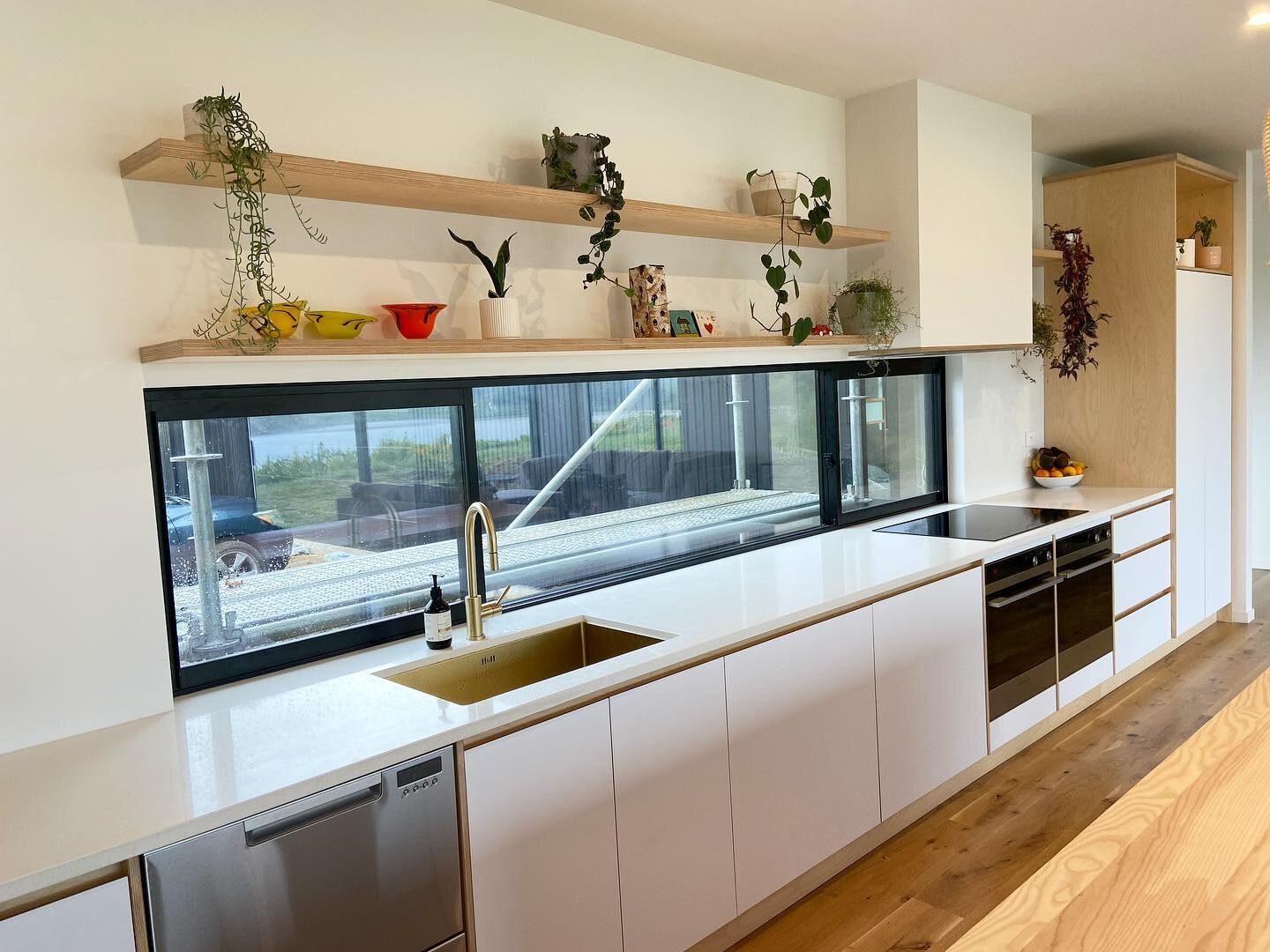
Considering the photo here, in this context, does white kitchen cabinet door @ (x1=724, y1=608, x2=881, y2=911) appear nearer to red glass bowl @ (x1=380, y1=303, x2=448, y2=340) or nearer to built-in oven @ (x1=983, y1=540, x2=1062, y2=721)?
built-in oven @ (x1=983, y1=540, x2=1062, y2=721)

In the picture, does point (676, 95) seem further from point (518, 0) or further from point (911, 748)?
point (911, 748)

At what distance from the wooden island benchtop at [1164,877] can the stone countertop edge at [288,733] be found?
1.09 m

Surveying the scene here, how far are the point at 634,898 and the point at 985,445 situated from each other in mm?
3125

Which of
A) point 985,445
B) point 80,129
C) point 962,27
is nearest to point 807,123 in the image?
point 962,27

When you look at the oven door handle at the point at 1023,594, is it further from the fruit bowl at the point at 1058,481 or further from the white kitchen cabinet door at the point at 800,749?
the fruit bowl at the point at 1058,481

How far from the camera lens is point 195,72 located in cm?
223

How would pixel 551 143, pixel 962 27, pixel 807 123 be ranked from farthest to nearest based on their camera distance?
1. pixel 807 123
2. pixel 962 27
3. pixel 551 143

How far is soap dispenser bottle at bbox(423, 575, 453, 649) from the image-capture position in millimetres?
2537

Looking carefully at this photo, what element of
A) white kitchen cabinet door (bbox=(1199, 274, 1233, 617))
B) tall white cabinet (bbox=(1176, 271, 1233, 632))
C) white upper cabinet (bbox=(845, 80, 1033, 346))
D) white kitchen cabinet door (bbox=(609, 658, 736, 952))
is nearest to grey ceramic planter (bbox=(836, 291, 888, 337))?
white upper cabinet (bbox=(845, 80, 1033, 346))

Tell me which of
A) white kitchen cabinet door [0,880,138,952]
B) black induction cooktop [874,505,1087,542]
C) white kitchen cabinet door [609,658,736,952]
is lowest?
white kitchen cabinet door [609,658,736,952]

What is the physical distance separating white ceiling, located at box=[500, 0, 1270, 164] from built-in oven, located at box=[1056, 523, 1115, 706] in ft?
5.73

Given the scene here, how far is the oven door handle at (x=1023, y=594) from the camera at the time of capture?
357cm

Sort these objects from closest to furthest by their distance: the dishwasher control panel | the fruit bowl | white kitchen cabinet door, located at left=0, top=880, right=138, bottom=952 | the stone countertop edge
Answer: white kitchen cabinet door, located at left=0, top=880, right=138, bottom=952, the stone countertop edge, the dishwasher control panel, the fruit bowl

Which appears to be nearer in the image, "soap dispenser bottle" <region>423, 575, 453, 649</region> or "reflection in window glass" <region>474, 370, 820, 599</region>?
"soap dispenser bottle" <region>423, 575, 453, 649</region>
